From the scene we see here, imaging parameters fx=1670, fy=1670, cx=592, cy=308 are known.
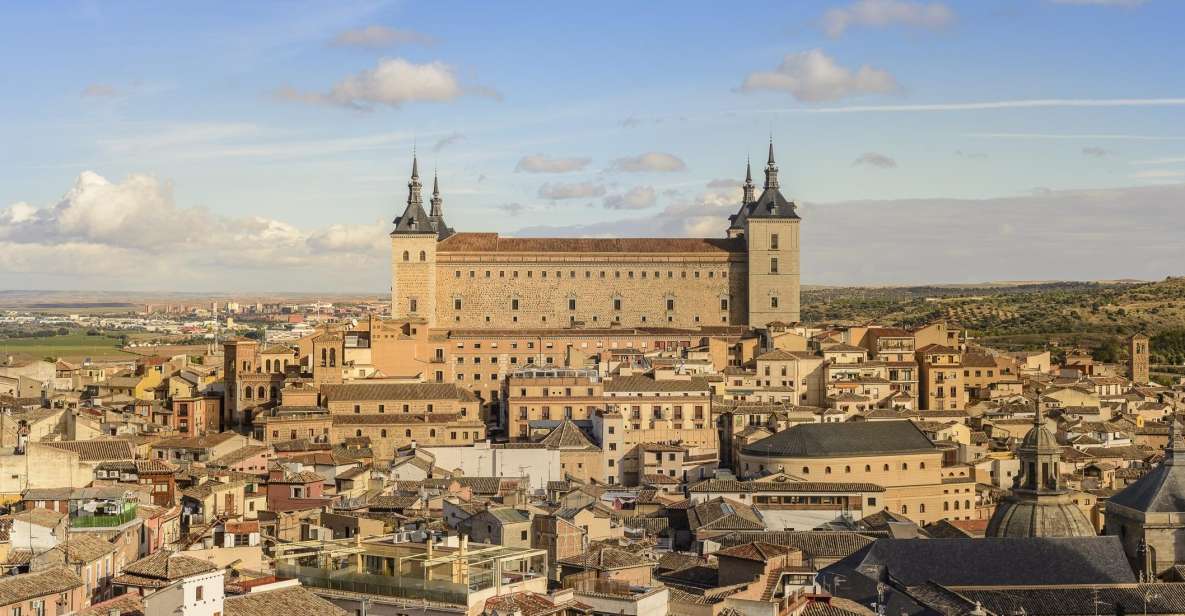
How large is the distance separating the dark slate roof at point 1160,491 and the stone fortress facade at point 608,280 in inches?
1543

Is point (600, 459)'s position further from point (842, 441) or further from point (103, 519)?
point (103, 519)

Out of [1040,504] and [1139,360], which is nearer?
[1040,504]

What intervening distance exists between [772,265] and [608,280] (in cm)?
755

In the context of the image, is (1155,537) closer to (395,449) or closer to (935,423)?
(935,423)

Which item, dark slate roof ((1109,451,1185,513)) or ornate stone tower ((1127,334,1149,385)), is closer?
dark slate roof ((1109,451,1185,513))

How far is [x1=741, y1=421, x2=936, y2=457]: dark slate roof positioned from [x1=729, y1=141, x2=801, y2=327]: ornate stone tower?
25.3 meters

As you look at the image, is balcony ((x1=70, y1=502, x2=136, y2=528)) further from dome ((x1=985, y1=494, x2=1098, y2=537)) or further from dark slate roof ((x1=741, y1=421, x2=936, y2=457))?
dark slate roof ((x1=741, y1=421, x2=936, y2=457))

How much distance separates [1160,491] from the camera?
3547 centimetres

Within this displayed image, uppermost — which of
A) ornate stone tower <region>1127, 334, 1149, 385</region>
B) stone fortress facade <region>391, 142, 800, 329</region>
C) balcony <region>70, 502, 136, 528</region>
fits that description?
stone fortress facade <region>391, 142, 800, 329</region>

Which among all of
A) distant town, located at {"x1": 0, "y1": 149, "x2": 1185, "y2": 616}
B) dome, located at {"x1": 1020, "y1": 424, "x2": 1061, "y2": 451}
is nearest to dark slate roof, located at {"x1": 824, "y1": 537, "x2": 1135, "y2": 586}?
distant town, located at {"x1": 0, "y1": 149, "x2": 1185, "y2": 616}

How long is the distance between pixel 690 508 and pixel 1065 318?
252 feet

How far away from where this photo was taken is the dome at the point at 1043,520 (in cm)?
3481

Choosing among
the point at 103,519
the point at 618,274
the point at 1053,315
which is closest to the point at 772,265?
the point at 618,274

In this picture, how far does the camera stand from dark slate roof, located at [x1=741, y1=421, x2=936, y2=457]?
160 feet
